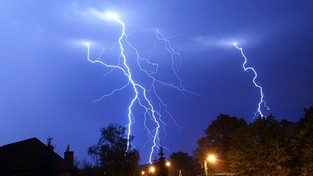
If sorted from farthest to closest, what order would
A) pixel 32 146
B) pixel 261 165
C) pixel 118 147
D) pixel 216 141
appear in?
pixel 118 147
pixel 216 141
pixel 32 146
pixel 261 165

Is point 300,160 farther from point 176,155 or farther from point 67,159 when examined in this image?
point 176,155

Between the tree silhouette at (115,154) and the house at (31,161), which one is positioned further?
the tree silhouette at (115,154)

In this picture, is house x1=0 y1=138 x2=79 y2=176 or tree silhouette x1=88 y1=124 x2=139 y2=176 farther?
tree silhouette x1=88 y1=124 x2=139 y2=176

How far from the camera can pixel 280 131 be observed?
1037 inches

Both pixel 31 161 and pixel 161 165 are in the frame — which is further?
pixel 161 165

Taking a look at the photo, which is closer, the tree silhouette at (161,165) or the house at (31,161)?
the house at (31,161)

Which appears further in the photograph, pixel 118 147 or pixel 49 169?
pixel 118 147

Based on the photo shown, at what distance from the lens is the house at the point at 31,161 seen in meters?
33.1

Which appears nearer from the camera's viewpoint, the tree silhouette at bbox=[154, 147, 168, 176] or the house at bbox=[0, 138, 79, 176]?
the house at bbox=[0, 138, 79, 176]

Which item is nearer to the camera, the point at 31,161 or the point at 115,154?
the point at 31,161

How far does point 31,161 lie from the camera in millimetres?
35344

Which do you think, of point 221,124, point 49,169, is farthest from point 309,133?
point 221,124

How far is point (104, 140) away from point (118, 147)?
84.6 inches

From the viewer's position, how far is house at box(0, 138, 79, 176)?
109ft
